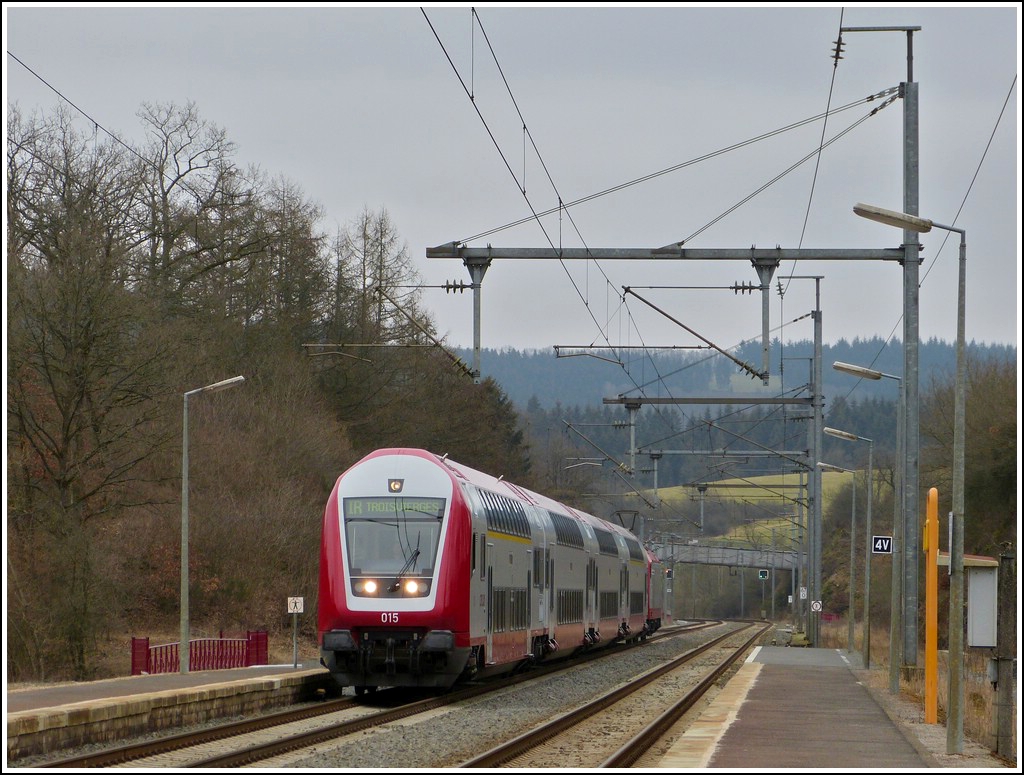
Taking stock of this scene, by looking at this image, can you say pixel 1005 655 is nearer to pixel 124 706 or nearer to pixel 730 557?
pixel 124 706

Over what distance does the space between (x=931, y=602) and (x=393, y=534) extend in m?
7.79

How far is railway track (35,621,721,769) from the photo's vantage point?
46.9 feet

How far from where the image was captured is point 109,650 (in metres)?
38.2

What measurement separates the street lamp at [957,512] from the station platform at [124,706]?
8.74 meters

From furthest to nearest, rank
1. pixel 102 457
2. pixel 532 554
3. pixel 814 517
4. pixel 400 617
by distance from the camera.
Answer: pixel 814 517, pixel 102 457, pixel 532 554, pixel 400 617

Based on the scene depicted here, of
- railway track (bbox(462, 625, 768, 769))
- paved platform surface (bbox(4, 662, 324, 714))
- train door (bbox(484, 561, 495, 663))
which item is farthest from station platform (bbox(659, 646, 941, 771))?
paved platform surface (bbox(4, 662, 324, 714))

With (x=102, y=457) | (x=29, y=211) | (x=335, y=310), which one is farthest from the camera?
(x=335, y=310)

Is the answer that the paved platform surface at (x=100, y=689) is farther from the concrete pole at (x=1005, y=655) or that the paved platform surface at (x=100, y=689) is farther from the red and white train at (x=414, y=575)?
the concrete pole at (x=1005, y=655)

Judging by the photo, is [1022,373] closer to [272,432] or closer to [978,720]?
[978,720]

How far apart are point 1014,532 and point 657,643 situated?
12489 millimetres

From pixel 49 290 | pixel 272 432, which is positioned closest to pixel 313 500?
pixel 272 432

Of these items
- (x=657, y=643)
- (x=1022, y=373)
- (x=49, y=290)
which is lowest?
(x=657, y=643)

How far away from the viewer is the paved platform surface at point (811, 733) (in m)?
14.8

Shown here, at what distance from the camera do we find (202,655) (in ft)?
116
